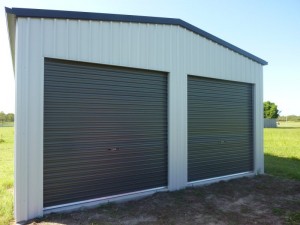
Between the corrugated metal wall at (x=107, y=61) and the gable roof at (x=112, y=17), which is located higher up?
the gable roof at (x=112, y=17)

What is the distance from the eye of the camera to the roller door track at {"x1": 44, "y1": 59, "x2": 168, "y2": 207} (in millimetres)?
5434

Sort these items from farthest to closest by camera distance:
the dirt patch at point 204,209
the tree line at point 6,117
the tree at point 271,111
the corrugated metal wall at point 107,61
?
the tree at point 271,111
the tree line at point 6,117
the dirt patch at point 204,209
the corrugated metal wall at point 107,61

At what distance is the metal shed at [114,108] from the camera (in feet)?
16.8

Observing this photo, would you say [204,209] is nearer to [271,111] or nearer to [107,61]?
[107,61]

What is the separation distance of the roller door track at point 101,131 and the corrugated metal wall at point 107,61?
21cm

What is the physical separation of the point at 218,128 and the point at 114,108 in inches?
144

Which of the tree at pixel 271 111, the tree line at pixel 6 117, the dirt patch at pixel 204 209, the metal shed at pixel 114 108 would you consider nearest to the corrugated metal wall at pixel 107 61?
the metal shed at pixel 114 108

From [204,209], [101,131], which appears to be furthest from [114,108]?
[204,209]

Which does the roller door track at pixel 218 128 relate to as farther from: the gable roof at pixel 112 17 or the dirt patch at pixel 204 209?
the gable roof at pixel 112 17

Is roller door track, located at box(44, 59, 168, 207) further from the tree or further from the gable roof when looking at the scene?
the tree

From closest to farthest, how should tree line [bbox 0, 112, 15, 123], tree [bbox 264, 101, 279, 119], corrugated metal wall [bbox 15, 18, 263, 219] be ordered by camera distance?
corrugated metal wall [bbox 15, 18, 263, 219]
tree line [bbox 0, 112, 15, 123]
tree [bbox 264, 101, 279, 119]

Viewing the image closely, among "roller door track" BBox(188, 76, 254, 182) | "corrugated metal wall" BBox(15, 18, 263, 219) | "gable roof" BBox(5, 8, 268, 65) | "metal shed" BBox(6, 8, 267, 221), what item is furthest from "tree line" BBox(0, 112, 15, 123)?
"corrugated metal wall" BBox(15, 18, 263, 219)

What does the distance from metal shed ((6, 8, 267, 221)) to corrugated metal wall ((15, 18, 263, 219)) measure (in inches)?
0.8

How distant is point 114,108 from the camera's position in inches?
245
